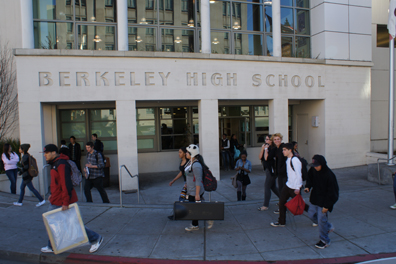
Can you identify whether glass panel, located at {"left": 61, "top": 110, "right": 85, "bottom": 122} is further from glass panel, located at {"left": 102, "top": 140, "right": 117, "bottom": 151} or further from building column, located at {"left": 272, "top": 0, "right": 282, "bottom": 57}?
building column, located at {"left": 272, "top": 0, "right": 282, "bottom": 57}

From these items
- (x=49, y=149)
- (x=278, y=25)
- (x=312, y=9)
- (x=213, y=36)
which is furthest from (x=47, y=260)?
(x=312, y=9)

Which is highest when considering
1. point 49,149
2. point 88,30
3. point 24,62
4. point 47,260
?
point 88,30

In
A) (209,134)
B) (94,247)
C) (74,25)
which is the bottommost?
(94,247)

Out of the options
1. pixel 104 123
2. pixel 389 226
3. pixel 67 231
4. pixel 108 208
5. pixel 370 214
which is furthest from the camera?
pixel 104 123

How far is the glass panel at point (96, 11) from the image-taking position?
35.6 ft

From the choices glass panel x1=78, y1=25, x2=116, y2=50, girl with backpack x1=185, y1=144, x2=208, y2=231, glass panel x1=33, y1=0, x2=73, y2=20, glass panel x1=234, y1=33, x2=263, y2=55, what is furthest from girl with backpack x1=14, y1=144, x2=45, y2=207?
glass panel x1=234, y1=33, x2=263, y2=55

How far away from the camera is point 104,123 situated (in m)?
13.1

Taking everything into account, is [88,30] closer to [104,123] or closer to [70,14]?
[70,14]

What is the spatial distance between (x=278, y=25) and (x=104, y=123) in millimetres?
8675

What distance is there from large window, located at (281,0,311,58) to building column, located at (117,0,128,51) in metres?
6.90

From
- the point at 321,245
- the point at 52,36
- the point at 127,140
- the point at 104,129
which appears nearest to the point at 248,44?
the point at 127,140

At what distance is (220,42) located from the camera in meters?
12.0

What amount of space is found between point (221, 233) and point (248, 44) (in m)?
8.88

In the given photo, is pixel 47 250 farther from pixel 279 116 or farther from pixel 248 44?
pixel 248 44
